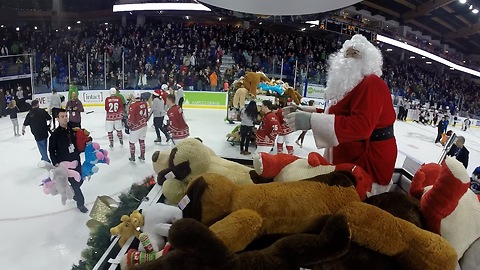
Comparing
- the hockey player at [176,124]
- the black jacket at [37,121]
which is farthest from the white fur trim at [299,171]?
the black jacket at [37,121]

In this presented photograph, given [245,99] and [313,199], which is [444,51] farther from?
[313,199]

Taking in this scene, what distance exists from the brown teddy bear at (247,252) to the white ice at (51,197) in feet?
3.94

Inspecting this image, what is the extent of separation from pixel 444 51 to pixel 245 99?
149 inches

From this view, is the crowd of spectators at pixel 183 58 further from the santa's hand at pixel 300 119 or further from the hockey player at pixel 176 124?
the santa's hand at pixel 300 119

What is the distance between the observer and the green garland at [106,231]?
1.64 meters

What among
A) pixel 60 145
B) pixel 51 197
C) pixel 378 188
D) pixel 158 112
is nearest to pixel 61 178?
pixel 60 145

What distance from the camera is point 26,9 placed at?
10727 millimetres

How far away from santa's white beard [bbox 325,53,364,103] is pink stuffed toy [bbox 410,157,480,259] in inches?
21.3

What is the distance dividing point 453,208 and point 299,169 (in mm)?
547

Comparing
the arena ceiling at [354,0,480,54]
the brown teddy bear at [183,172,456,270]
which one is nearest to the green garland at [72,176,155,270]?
the brown teddy bear at [183,172,456,270]

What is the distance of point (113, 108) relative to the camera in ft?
22.0

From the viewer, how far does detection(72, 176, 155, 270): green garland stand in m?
1.64

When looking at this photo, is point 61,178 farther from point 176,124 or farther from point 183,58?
point 183,58

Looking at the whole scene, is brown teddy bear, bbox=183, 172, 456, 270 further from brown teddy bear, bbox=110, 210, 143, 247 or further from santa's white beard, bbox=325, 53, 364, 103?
santa's white beard, bbox=325, 53, 364, 103
